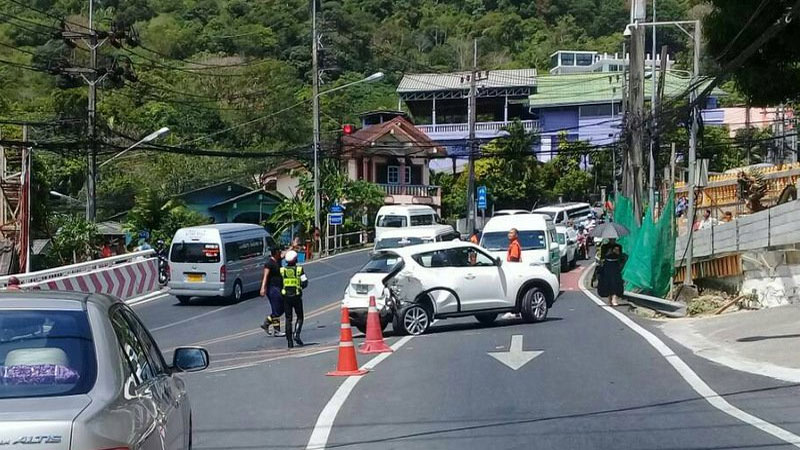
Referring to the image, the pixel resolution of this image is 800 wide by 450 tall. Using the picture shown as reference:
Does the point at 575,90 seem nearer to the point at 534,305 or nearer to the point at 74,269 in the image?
the point at 74,269

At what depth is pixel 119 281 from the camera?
29.4 m

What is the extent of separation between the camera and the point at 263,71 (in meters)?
75.1

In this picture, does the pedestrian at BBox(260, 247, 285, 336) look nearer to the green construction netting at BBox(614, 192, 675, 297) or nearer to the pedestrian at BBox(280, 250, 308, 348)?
the pedestrian at BBox(280, 250, 308, 348)

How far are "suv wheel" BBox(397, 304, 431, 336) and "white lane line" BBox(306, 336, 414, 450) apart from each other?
12.6 ft

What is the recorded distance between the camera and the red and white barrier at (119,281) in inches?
988

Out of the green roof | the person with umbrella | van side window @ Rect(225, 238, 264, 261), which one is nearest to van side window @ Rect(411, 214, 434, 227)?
van side window @ Rect(225, 238, 264, 261)

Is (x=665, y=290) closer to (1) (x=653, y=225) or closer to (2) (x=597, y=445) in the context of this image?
(1) (x=653, y=225)

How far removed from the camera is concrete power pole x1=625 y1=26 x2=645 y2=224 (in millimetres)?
28422

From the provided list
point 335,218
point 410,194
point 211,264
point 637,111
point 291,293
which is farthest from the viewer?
point 410,194

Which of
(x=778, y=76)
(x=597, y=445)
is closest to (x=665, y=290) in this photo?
(x=778, y=76)

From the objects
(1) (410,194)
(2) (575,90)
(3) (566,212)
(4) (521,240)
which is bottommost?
(4) (521,240)

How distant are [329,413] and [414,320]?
8.21 meters

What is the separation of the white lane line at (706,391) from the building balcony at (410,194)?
46.3 m

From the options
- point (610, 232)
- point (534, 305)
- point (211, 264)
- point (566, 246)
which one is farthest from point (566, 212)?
point (534, 305)
